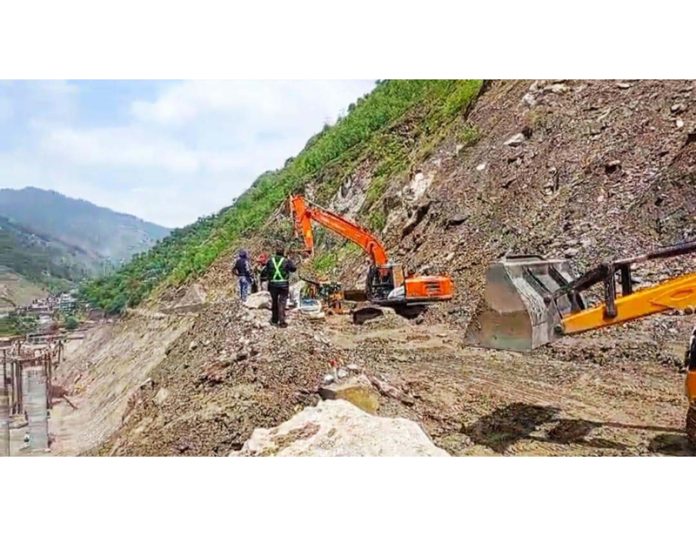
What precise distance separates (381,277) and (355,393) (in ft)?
10.2

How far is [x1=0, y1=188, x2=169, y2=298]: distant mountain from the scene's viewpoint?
6902mm

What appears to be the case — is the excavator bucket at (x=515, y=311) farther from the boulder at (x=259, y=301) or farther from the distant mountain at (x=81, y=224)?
the distant mountain at (x=81, y=224)

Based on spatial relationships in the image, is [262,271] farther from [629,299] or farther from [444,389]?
[629,299]

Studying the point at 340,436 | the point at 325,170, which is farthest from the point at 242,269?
the point at 325,170

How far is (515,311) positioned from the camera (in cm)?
488

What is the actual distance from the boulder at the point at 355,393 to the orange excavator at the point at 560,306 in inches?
39.5

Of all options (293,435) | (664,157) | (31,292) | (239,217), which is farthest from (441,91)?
(293,435)

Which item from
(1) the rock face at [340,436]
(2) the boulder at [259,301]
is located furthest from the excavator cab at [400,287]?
(1) the rock face at [340,436]

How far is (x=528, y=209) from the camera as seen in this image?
9.26 meters

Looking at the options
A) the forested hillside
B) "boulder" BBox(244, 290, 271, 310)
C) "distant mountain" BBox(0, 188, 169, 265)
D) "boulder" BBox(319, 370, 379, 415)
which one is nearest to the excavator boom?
"boulder" BBox(319, 370, 379, 415)

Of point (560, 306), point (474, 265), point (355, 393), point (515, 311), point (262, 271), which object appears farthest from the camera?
point (474, 265)

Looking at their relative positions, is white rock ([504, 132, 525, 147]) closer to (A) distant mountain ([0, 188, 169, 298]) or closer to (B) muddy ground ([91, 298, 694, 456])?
(B) muddy ground ([91, 298, 694, 456])

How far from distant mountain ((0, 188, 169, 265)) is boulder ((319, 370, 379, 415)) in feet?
9.38

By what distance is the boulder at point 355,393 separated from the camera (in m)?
5.69
